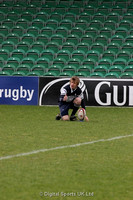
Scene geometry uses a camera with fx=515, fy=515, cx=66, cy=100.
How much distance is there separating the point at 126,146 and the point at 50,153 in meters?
1.71

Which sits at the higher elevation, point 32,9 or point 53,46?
point 32,9

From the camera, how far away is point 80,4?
27859mm

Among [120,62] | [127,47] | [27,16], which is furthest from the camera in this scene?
[27,16]

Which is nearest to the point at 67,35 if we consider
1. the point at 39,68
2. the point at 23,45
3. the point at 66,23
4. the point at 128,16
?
the point at 66,23

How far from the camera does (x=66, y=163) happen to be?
7.43m

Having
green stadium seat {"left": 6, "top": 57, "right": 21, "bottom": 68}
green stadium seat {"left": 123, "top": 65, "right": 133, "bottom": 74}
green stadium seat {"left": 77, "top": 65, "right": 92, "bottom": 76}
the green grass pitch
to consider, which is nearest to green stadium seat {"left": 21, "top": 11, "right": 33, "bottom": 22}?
green stadium seat {"left": 6, "top": 57, "right": 21, "bottom": 68}

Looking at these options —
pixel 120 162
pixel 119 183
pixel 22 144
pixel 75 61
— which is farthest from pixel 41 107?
pixel 119 183

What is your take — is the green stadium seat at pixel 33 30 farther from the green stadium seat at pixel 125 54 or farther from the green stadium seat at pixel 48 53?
the green stadium seat at pixel 125 54

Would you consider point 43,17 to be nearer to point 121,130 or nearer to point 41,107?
point 41,107

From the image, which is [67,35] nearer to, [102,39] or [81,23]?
[81,23]

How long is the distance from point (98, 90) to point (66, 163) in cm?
1229

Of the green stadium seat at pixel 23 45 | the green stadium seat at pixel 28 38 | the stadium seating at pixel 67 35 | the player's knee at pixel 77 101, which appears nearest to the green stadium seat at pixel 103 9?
the stadium seating at pixel 67 35

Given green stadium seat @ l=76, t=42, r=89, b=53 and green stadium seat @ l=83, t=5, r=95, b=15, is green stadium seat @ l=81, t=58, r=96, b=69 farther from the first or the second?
green stadium seat @ l=83, t=5, r=95, b=15

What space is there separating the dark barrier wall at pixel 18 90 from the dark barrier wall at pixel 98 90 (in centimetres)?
37
